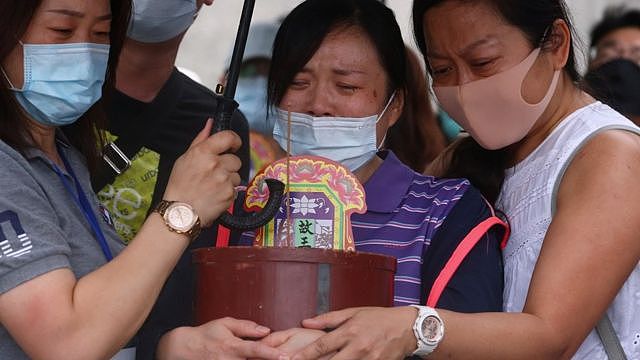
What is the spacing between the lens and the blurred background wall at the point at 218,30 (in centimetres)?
612

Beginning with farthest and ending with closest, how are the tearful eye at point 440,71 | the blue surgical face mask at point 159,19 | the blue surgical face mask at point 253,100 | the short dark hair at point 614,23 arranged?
the short dark hair at point 614,23
the blue surgical face mask at point 253,100
the blue surgical face mask at point 159,19
the tearful eye at point 440,71

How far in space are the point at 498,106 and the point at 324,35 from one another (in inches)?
18.0

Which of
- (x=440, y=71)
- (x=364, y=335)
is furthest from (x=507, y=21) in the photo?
(x=364, y=335)

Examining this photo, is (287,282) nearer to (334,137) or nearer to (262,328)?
(262,328)

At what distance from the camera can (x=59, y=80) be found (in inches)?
95.0

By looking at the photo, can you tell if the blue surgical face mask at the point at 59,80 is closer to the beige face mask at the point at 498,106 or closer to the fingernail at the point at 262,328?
the fingernail at the point at 262,328

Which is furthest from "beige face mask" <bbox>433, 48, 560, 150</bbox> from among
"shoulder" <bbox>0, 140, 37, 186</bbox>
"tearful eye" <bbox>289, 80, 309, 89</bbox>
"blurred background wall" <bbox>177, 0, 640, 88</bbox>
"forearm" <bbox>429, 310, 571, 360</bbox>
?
"blurred background wall" <bbox>177, 0, 640, 88</bbox>

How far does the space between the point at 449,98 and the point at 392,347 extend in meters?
0.84

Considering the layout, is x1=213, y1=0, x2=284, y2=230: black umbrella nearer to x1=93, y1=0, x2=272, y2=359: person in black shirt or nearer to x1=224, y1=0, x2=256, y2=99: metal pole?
x1=224, y1=0, x2=256, y2=99: metal pole

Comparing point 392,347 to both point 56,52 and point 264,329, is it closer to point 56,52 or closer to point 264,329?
point 264,329

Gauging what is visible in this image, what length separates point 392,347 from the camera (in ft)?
7.26

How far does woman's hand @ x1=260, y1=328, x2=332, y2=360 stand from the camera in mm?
2139

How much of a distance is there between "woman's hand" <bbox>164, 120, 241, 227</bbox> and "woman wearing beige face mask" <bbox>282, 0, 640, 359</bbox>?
0.32 m

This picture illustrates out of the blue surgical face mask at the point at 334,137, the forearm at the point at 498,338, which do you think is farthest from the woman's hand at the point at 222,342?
the blue surgical face mask at the point at 334,137
